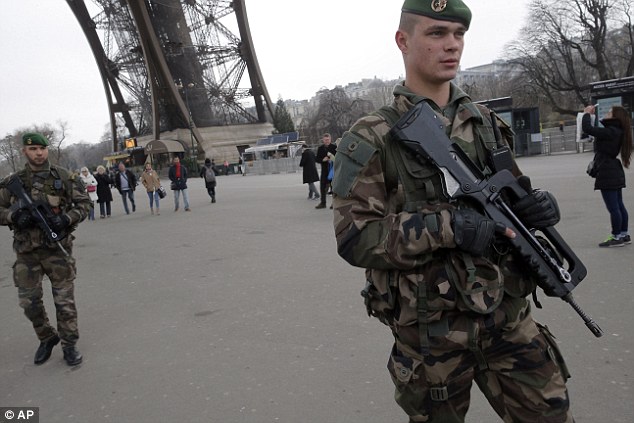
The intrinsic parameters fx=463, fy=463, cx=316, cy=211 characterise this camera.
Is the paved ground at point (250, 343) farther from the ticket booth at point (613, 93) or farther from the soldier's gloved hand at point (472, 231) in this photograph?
the ticket booth at point (613, 93)

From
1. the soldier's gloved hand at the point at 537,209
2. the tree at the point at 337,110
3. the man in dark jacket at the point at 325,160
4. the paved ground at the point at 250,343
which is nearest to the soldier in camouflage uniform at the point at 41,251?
the paved ground at the point at 250,343

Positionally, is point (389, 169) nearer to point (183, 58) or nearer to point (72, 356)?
point (72, 356)

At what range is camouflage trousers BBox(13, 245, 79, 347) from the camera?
347 centimetres

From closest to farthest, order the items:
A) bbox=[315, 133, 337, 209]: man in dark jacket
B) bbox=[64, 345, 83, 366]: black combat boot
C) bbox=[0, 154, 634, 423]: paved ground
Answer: bbox=[0, 154, 634, 423]: paved ground
bbox=[64, 345, 83, 366]: black combat boot
bbox=[315, 133, 337, 209]: man in dark jacket

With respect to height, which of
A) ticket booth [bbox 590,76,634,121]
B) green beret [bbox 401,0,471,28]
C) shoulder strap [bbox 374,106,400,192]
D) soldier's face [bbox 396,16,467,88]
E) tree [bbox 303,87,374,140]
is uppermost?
tree [bbox 303,87,374,140]

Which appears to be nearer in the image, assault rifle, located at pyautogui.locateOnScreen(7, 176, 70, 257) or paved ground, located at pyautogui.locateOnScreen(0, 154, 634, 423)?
paved ground, located at pyautogui.locateOnScreen(0, 154, 634, 423)

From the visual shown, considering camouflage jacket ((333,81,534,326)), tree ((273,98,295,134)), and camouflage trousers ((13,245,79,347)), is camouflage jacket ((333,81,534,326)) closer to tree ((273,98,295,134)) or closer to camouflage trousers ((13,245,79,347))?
camouflage trousers ((13,245,79,347))

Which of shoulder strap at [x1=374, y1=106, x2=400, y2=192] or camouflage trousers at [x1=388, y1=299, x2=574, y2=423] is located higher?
shoulder strap at [x1=374, y1=106, x2=400, y2=192]

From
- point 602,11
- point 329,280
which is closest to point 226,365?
point 329,280

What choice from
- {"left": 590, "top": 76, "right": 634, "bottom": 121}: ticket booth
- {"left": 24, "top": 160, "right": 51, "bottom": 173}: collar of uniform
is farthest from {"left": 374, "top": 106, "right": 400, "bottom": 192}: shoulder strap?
{"left": 590, "top": 76, "right": 634, "bottom": 121}: ticket booth

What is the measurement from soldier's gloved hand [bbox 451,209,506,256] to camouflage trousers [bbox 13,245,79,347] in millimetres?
3162

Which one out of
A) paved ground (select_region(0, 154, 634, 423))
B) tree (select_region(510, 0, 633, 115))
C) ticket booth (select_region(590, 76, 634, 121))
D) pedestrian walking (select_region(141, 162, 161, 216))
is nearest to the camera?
paved ground (select_region(0, 154, 634, 423))

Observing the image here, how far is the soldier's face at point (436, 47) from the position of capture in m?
1.54

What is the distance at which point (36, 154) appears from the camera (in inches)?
138
